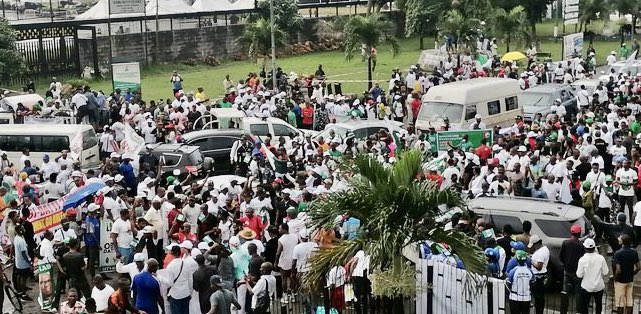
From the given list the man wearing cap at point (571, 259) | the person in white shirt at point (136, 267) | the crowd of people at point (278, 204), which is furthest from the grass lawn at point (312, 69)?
the person in white shirt at point (136, 267)

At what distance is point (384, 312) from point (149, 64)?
1438 inches

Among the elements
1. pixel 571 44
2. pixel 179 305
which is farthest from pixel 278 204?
pixel 571 44

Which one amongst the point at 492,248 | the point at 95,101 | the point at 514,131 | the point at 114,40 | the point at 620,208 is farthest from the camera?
the point at 114,40

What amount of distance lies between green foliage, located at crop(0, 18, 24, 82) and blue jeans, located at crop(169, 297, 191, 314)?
2778 centimetres

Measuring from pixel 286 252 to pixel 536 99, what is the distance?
55.0 ft

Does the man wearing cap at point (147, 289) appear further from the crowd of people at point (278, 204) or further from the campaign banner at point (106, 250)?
the campaign banner at point (106, 250)

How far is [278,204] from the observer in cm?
1858

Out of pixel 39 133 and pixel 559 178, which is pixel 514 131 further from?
pixel 39 133

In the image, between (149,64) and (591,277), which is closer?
(591,277)

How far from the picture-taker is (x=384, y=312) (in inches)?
539

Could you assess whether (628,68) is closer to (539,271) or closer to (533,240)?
(533,240)

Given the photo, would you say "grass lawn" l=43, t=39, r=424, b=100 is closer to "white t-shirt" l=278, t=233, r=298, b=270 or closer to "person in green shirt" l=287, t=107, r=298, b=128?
"person in green shirt" l=287, t=107, r=298, b=128

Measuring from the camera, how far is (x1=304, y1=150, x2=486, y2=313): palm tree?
41.3 ft

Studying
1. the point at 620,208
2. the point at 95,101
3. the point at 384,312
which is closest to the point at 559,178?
the point at 620,208
